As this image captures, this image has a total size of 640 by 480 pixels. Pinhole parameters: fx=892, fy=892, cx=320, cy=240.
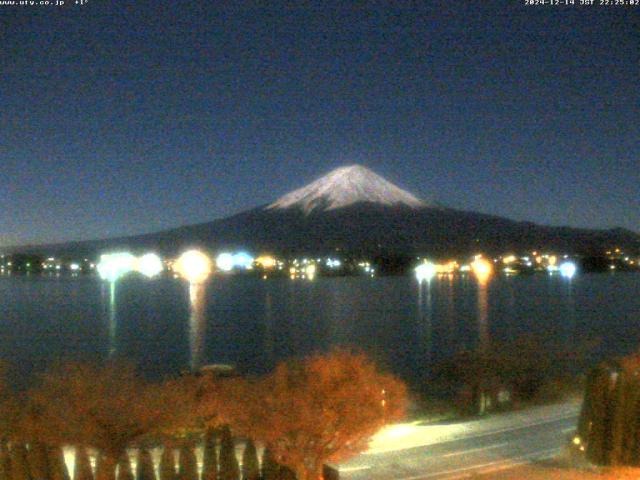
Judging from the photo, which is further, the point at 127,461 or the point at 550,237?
the point at 550,237

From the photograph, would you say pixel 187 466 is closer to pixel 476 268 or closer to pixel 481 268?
pixel 481 268

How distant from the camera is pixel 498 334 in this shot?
1476 inches

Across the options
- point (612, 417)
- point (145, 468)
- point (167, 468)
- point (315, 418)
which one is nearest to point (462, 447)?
point (612, 417)

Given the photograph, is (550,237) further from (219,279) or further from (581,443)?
(581,443)

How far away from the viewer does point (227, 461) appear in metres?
7.02

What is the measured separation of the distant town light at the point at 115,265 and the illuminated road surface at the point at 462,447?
9155 cm

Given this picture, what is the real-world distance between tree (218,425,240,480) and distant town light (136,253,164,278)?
9434cm

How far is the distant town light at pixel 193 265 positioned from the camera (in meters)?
99.3

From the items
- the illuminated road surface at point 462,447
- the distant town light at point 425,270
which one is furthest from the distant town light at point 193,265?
the illuminated road surface at point 462,447

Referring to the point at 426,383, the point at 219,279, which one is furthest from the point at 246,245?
the point at 426,383

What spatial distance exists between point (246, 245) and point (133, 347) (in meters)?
67.5

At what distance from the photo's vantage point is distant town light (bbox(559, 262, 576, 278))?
9350cm

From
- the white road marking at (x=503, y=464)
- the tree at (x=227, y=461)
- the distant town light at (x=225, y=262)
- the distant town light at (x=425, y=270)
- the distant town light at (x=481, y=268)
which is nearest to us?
the tree at (x=227, y=461)

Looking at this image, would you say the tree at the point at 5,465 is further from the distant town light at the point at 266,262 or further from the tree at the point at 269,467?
the distant town light at the point at 266,262
